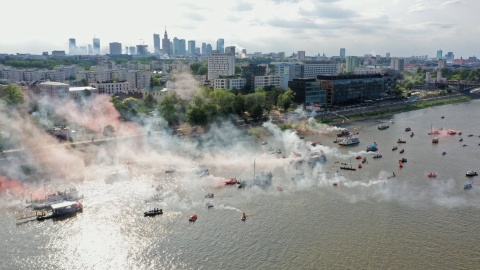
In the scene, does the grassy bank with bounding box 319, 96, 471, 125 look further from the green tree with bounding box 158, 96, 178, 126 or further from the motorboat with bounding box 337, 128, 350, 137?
the green tree with bounding box 158, 96, 178, 126

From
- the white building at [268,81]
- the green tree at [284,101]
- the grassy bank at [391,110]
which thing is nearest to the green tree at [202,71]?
the white building at [268,81]

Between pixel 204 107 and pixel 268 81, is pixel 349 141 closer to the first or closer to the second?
pixel 204 107

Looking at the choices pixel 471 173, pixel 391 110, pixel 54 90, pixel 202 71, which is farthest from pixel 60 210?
pixel 202 71

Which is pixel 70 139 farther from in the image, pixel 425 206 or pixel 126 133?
pixel 425 206

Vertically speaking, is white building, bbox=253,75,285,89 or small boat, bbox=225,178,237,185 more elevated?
white building, bbox=253,75,285,89

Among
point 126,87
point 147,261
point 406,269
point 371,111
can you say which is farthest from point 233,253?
point 126,87

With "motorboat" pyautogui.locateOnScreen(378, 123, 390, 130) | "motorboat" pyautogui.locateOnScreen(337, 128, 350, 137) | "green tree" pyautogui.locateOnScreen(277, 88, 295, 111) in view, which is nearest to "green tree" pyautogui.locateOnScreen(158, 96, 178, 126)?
"green tree" pyautogui.locateOnScreen(277, 88, 295, 111)
